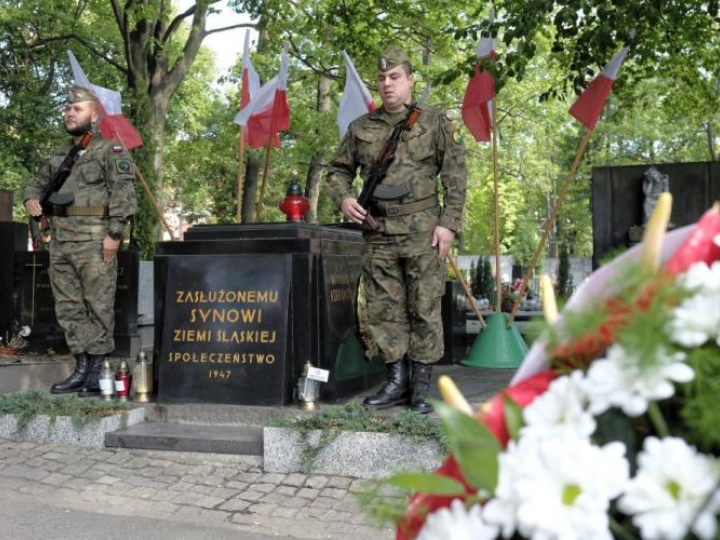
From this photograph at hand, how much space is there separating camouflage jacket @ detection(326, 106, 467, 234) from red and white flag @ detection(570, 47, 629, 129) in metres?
3.30

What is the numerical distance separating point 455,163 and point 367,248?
2.58ft

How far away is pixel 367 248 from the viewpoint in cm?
548

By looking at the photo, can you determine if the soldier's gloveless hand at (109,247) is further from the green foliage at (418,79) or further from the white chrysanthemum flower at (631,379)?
the white chrysanthemum flower at (631,379)

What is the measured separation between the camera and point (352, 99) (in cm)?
906

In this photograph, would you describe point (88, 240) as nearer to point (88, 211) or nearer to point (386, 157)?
point (88, 211)

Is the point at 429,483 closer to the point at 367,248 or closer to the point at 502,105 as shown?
the point at 367,248

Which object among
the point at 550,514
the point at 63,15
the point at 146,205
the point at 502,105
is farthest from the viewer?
the point at 502,105

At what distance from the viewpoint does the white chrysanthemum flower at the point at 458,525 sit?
86 centimetres

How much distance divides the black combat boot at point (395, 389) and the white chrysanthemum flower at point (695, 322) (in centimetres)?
444

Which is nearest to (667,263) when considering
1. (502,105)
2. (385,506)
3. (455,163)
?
(385,506)

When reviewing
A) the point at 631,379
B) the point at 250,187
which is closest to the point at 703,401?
the point at 631,379

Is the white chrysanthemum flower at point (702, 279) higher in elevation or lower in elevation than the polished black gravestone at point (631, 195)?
lower

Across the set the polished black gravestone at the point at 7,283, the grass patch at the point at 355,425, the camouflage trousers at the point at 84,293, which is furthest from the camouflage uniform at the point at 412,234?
the polished black gravestone at the point at 7,283

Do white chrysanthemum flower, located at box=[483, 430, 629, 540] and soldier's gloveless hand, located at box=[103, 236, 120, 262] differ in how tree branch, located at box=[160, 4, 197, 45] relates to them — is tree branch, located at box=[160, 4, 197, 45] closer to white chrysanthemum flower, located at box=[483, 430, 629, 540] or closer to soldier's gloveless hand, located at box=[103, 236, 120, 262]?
soldier's gloveless hand, located at box=[103, 236, 120, 262]
